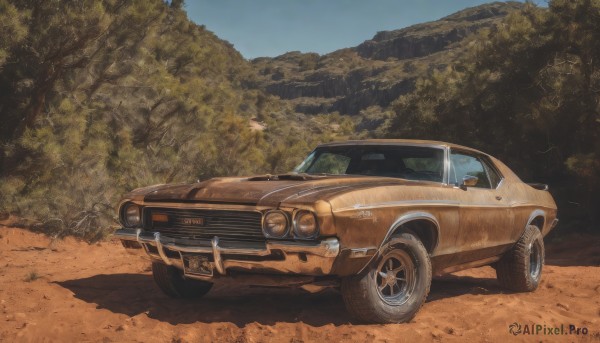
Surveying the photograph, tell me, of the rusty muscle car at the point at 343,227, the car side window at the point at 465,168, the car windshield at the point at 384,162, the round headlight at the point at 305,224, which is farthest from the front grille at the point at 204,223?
the car side window at the point at 465,168

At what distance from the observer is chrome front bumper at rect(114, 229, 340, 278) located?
376 cm

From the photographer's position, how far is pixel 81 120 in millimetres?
11164

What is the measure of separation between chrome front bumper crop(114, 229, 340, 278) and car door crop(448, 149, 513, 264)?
172cm

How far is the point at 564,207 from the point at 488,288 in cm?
950

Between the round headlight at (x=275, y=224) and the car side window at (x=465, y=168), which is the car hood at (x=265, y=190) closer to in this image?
the round headlight at (x=275, y=224)

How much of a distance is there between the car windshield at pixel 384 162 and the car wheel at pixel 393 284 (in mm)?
1006

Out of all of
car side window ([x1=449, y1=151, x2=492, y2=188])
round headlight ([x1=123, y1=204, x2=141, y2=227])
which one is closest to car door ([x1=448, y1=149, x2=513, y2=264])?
car side window ([x1=449, y1=151, x2=492, y2=188])

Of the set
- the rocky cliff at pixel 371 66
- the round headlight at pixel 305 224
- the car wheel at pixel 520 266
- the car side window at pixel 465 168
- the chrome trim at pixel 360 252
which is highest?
the rocky cliff at pixel 371 66

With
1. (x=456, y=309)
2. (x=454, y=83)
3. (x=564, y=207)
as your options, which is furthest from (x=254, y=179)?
(x=454, y=83)

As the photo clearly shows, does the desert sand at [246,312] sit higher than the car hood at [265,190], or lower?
lower

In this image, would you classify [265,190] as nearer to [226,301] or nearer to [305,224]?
[305,224]

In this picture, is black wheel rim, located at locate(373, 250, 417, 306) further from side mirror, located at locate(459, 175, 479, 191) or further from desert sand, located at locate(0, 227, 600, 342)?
side mirror, located at locate(459, 175, 479, 191)

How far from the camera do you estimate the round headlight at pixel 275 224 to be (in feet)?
12.8

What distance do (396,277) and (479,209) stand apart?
1.31m
